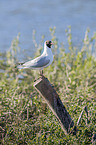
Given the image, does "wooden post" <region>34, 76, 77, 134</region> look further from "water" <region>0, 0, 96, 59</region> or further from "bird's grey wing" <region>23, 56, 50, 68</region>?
"water" <region>0, 0, 96, 59</region>

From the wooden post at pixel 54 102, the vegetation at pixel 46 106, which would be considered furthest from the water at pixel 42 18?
the wooden post at pixel 54 102

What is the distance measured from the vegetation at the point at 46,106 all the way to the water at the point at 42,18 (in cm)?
396

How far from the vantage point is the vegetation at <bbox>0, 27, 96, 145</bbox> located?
12.3ft

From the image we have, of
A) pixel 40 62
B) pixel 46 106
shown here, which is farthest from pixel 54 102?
pixel 46 106

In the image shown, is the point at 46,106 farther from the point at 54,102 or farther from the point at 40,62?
the point at 40,62

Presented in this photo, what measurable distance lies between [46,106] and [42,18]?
8.85 metres

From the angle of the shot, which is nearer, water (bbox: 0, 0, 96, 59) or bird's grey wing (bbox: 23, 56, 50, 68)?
bird's grey wing (bbox: 23, 56, 50, 68)

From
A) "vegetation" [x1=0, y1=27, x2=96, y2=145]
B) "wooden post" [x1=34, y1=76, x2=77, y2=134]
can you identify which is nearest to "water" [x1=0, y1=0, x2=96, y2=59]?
"vegetation" [x1=0, y1=27, x2=96, y2=145]

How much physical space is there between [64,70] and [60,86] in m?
0.45

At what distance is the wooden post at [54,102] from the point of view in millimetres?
3557

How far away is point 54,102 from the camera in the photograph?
3689 millimetres

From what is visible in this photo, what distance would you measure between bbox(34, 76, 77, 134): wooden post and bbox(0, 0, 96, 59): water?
20.0ft

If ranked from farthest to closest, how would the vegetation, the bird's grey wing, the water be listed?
the water < the vegetation < the bird's grey wing

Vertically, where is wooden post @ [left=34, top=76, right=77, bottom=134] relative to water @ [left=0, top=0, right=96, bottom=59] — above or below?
below
